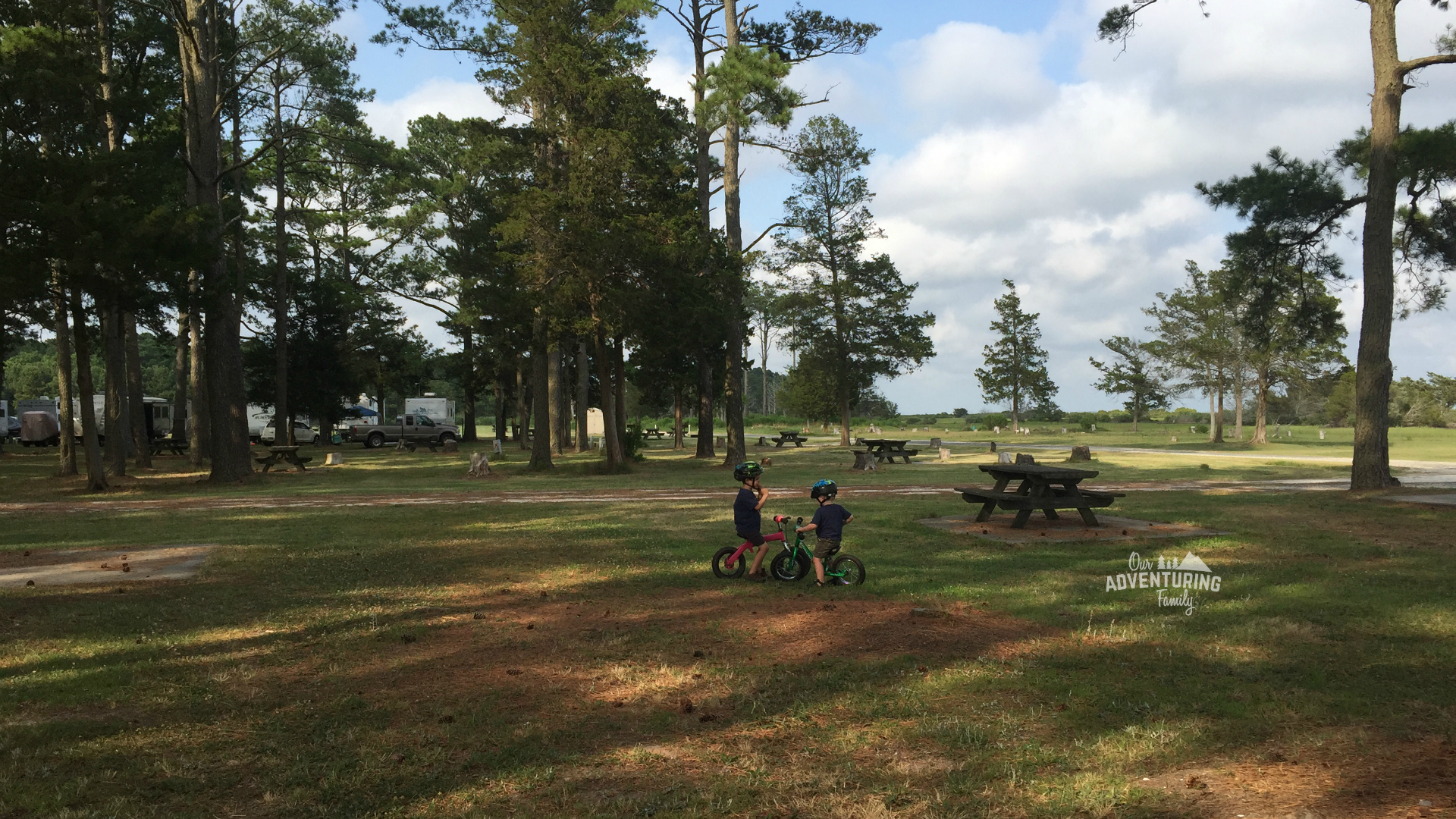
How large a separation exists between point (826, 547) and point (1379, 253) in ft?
42.5

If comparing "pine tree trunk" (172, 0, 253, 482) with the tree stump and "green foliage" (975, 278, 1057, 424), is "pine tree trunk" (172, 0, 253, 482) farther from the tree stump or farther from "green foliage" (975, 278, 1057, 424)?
"green foliage" (975, 278, 1057, 424)

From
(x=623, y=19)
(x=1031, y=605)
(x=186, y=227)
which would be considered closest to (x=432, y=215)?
(x=623, y=19)

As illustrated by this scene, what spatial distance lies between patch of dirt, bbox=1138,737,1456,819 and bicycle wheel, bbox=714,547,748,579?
5.35 metres

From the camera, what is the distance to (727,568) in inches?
366

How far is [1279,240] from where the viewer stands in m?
18.8

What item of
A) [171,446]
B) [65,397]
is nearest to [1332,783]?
[65,397]

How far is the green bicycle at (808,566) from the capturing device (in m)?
8.87

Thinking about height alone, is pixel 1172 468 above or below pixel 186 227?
below

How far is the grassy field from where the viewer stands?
4211 millimetres

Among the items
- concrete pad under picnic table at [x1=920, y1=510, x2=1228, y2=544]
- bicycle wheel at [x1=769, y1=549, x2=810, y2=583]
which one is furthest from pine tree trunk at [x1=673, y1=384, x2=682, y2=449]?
bicycle wheel at [x1=769, y1=549, x2=810, y2=583]

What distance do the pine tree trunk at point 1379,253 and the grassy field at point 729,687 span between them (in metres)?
5.85

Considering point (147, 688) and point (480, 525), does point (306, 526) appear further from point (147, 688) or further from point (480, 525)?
point (147, 688)

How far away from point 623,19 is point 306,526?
19011mm

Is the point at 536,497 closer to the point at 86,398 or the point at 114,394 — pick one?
the point at 86,398
